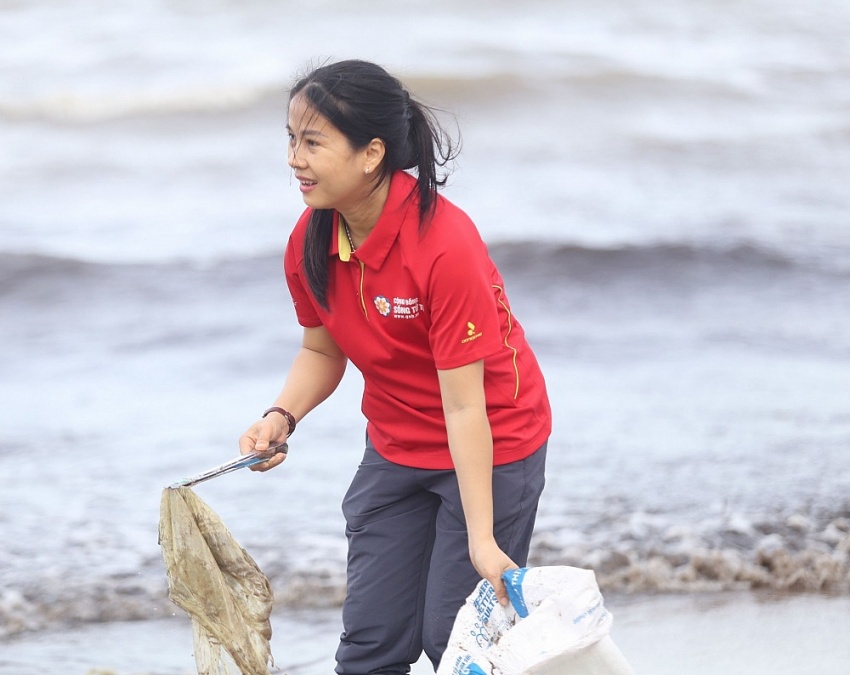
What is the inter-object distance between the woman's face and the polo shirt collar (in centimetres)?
7

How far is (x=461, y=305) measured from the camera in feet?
6.81

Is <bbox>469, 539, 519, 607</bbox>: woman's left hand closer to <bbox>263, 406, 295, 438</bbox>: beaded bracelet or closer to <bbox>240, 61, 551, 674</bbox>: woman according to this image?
<bbox>240, 61, 551, 674</bbox>: woman

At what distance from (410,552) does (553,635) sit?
0.49 metres

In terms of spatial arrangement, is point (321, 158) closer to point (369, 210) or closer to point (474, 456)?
point (369, 210)

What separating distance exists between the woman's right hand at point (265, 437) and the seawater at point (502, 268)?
0.71 meters

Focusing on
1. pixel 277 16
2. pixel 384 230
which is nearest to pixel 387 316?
pixel 384 230

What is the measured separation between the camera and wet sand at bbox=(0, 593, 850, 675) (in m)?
3.24

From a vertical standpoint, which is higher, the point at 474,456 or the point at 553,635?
the point at 474,456

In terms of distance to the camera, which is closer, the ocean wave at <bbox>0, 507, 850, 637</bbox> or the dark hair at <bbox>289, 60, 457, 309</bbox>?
the dark hair at <bbox>289, 60, 457, 309</bbox>

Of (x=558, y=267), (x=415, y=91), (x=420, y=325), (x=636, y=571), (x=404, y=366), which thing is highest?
(x=420, y=325)

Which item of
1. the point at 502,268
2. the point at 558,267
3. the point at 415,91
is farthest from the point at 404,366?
the point at 415,91

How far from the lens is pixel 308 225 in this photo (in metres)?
2.31

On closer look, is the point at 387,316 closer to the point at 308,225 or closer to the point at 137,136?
the point at 308,225

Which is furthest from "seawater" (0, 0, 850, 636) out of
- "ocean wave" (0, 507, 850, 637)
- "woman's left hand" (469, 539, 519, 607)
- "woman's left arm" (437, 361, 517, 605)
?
"woman's left hand" (469, 539, 519, 607)
